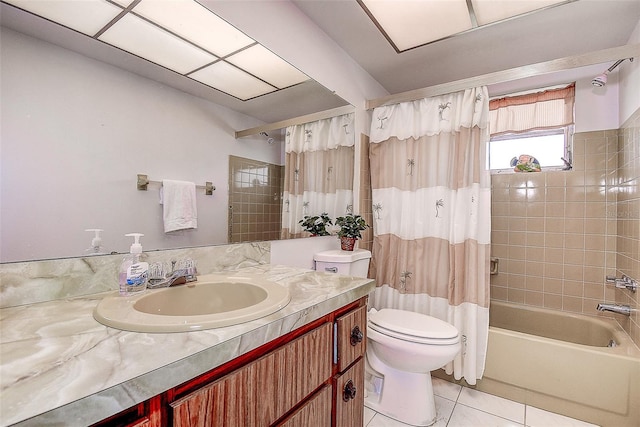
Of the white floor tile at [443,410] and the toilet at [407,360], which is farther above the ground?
the toilet at [407,360]

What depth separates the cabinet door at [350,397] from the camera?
911 mm

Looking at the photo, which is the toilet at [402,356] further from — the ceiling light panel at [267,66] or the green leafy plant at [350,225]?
the ceiling light panel at [267,66]

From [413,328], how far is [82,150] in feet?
5.21

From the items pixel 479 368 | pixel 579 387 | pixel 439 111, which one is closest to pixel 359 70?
pixel 439 111

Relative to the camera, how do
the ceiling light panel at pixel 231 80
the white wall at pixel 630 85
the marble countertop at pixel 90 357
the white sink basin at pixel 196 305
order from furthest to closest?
the white wall at pixel 630 85 → the ceiling light panel at pixel 231 80 → the white sink basin at pixel 196 305 → the marble countertop at pixel 90 357

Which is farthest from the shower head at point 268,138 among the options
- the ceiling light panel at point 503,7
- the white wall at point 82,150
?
the ceiling light panel at point 503,7

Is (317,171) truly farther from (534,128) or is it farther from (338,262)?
(534,128)

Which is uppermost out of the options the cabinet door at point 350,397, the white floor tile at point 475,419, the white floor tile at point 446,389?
the cabinet door at point 350,397

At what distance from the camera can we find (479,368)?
173 centimetres

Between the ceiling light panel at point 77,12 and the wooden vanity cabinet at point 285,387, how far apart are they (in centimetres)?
101

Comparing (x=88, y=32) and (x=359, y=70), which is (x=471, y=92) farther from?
(x=88, y=32)

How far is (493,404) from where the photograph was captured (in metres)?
1.68

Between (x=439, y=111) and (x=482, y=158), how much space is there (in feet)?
1.40

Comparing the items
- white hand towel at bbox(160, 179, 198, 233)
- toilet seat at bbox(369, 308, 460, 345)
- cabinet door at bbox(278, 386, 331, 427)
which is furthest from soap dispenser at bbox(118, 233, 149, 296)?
toilet seat at bbox(369, 308, 460, 345)
